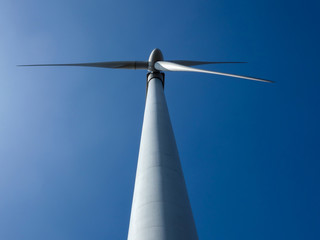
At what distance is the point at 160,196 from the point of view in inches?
283

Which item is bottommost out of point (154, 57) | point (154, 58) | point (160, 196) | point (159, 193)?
point (160, 196)

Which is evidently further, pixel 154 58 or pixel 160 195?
pixel 154 58

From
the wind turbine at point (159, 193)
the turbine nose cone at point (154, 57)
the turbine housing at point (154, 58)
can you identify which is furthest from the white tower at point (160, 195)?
the turbine nose cone at point (154, 57)

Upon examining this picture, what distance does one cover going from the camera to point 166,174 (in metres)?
8.07

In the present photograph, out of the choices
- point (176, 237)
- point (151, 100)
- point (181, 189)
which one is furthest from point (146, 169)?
point (151, 100)

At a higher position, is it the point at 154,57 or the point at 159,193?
the point at 154,57

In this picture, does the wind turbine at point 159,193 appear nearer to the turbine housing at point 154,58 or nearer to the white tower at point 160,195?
the white tower at point 160,195

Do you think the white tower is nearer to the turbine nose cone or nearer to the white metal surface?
the white metal surface

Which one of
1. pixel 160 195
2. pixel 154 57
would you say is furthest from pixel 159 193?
pixel 154 57

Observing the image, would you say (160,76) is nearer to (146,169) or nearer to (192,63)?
(192,63)

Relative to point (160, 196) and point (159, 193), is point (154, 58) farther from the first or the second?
point (160, 196)

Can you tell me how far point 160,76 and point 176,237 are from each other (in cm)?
1561

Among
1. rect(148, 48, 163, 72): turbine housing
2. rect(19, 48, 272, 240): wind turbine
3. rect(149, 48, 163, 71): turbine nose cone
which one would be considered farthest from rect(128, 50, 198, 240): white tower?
rect(149, 48, 163, 71): turbine nose cone

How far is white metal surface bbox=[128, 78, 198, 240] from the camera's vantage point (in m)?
6.31
